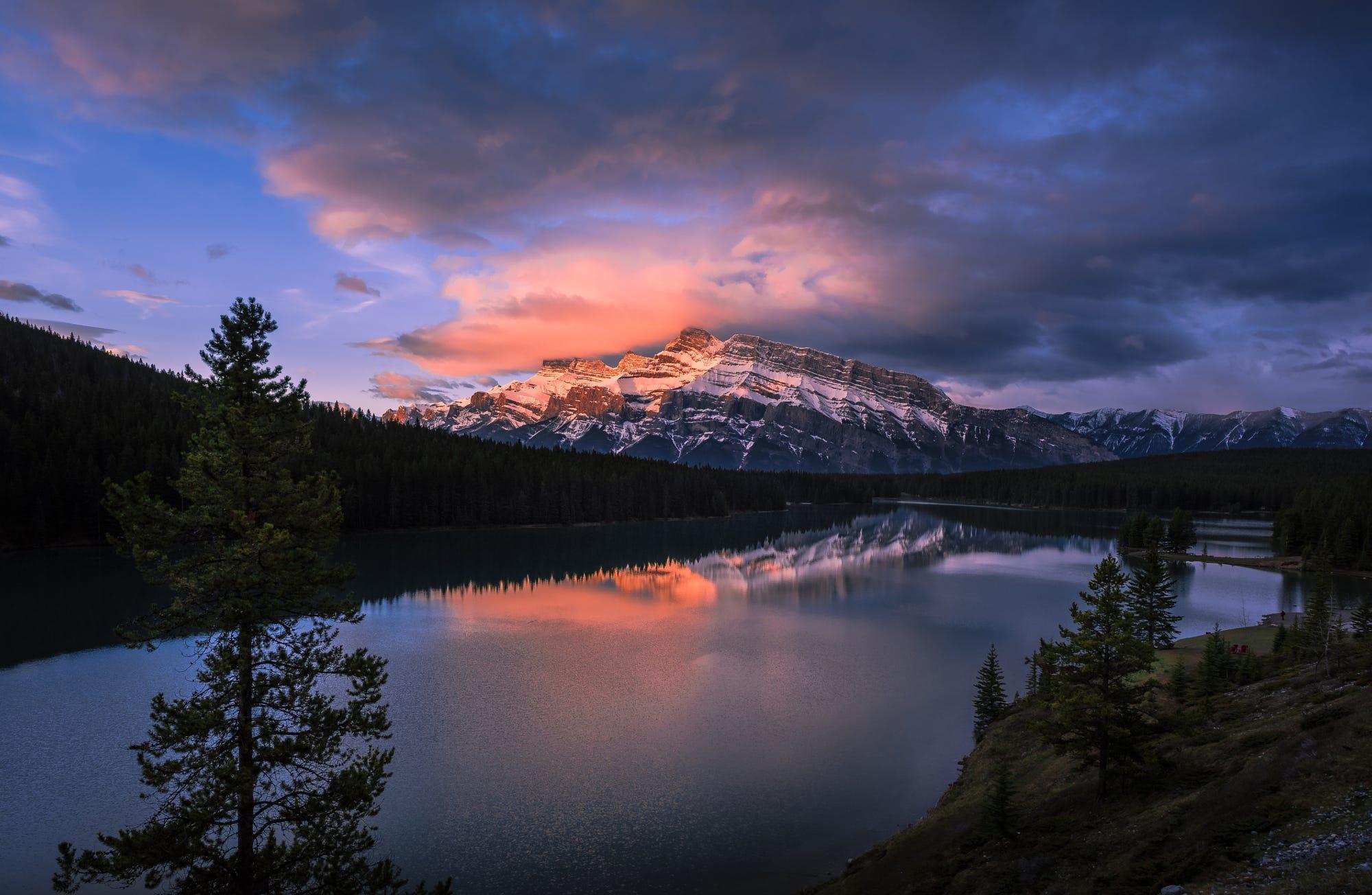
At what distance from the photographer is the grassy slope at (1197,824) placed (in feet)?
55.6

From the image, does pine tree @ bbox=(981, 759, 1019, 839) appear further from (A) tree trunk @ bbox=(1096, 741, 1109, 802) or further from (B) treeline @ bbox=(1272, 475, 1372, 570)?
(B) treeline @ bbox=(1272, 475, 1372, 570)

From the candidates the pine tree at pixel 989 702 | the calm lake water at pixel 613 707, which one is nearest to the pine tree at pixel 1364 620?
the calm lake water at pixel 613 707

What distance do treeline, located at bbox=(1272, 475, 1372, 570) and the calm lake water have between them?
517 inches

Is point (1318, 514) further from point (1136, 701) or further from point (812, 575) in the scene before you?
point (1136, 701)

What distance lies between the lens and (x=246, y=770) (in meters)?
16.2

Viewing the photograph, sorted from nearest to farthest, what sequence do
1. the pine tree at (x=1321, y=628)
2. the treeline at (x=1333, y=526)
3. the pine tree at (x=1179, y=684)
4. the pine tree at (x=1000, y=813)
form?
the pine tree at (x=1000, y=813) → the pine tree at (x=1321, y=628) → the pine tree at (x=1179, y=684) → the treeline at (x=1333, y=526)

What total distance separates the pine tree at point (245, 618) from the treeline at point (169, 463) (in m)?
80.7

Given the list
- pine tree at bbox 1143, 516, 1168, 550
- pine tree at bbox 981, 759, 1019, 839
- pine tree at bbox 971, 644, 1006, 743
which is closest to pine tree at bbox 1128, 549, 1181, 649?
pine tree at bbox 971, 644, 1006, 743

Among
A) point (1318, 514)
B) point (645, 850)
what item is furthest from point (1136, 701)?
point (1318, 514)

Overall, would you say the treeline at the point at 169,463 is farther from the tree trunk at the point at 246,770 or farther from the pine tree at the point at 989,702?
the tree trunk at the point at 246,770

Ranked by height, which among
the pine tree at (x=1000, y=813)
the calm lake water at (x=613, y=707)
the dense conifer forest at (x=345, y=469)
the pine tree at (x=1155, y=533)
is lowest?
the calm lake water at (x=613, y=707)

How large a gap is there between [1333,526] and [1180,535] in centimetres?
2057

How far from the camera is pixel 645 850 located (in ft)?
88.3

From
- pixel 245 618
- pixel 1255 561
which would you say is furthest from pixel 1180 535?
pixel 245 618
